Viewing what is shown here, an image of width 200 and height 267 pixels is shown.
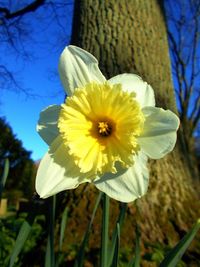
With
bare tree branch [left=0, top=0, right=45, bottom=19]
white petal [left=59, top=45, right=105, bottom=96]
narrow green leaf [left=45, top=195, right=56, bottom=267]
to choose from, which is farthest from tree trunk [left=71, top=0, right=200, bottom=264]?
bare tree branch [left=0, top=0, right=45, bottom=19]

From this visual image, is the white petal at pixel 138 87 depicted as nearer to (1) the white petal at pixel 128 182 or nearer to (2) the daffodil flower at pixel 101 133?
(2) the daffodil flower at pixel 101 133

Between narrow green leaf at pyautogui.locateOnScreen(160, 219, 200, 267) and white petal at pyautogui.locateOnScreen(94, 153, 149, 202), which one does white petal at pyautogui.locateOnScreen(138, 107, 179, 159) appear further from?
narrow green leaf at pyautogui.locateOnScreen(160, 219, 200, 267)

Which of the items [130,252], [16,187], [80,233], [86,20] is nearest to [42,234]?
[80,233]

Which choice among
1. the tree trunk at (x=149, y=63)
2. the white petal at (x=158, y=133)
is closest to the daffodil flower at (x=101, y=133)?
the white petal at (x=158, y=133)

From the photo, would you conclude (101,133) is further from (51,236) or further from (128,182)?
(51,236)

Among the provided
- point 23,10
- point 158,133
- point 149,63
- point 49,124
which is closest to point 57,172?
point 49,124

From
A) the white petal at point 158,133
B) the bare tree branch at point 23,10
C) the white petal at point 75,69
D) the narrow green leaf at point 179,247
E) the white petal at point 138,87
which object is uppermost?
the bare tree branch at point 23,10

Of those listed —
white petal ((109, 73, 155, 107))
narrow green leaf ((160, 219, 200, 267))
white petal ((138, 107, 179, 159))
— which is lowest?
narrow green leaf ((160, 219, 200, 267))
